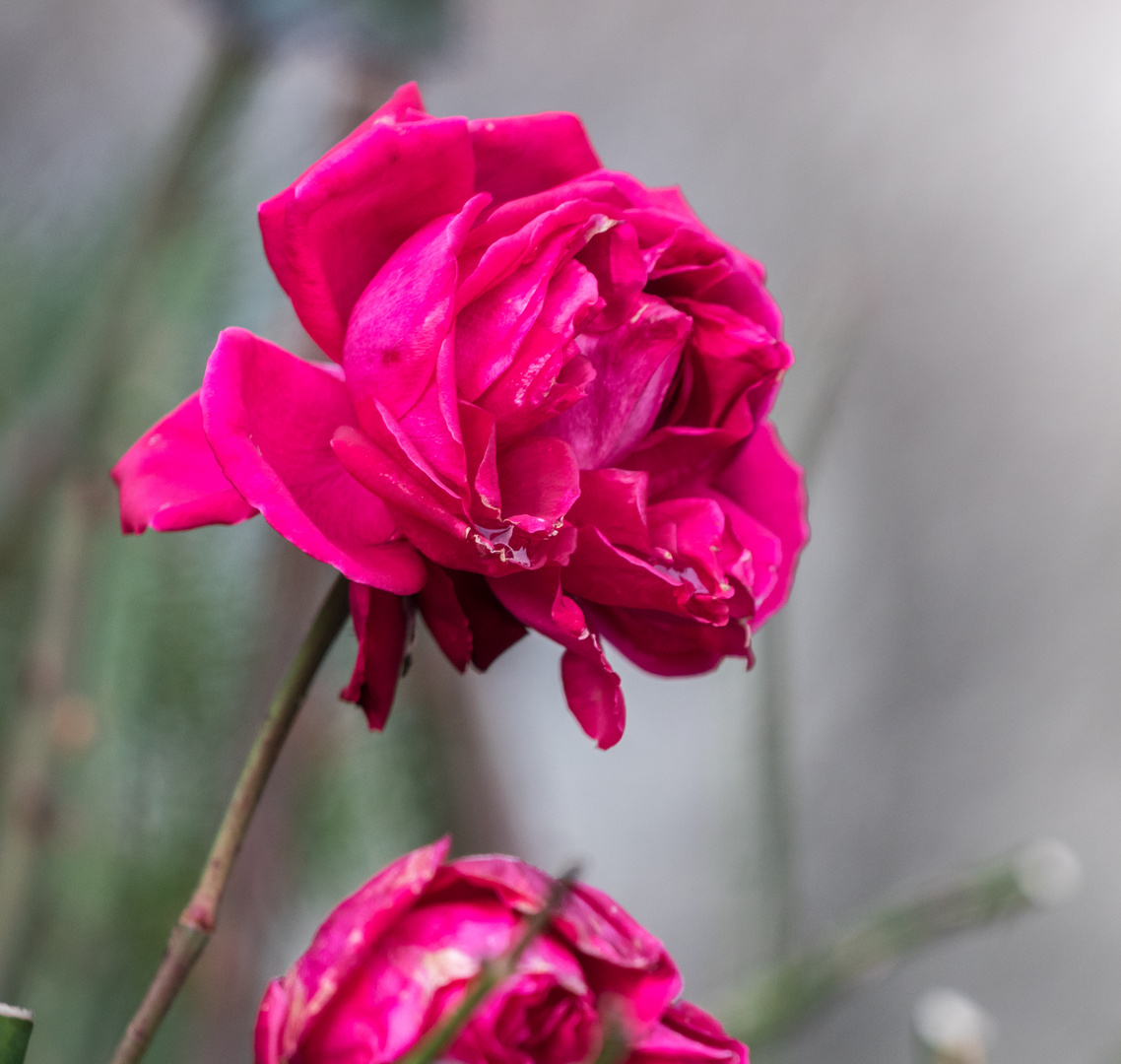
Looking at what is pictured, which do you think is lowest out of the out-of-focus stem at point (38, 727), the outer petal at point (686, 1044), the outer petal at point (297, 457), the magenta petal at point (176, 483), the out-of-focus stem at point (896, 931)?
the out-of-focus stem at point (38, 727)

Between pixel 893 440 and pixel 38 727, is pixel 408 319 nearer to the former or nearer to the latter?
pixel 38 727

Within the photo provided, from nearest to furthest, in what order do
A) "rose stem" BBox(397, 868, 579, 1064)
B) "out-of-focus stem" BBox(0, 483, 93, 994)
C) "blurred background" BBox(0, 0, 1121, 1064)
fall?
"rose stem" BBox(397, 868, 579, 1064), "out-of-focus stem" BBox(0, 483, 93, 994), "blurred background" BBox(0, 0, 1121, 1064)

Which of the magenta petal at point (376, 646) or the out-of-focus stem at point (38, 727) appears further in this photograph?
the out-of-focus stem at point (38, 727)

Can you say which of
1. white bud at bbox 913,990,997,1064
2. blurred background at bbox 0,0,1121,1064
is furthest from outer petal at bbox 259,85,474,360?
blurred background at bbox 0,0,1121,1064

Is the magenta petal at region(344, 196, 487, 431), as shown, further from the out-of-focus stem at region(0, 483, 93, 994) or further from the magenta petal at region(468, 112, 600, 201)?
the out-of-focus stem at region(0, 483, 93, 994)

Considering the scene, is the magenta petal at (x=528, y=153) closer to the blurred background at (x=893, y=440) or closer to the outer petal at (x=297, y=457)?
the outer petal at (x=297, y=457)

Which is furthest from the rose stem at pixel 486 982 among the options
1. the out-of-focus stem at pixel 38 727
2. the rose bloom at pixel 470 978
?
the out-of-focus stem at pixel 38 727
